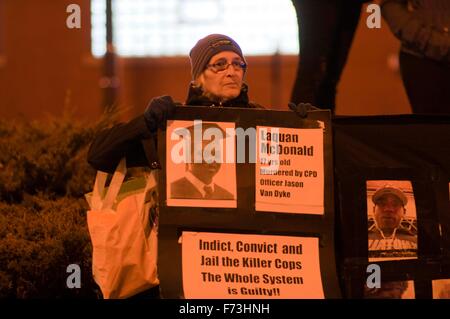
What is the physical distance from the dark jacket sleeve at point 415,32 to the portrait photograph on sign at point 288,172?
1.53 m

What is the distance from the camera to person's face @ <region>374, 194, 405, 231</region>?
4.27 m

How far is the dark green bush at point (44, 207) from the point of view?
15.5 ft

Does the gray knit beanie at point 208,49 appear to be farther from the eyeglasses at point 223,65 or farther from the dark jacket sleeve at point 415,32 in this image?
the dark jacket sleeve at point 415,32

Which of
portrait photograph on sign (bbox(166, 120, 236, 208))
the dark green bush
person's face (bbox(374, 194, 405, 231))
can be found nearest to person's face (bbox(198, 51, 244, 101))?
portrait photograph on sign (bbox(166, 120, 236, 208))

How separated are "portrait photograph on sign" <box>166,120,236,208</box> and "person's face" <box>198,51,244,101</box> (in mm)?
381

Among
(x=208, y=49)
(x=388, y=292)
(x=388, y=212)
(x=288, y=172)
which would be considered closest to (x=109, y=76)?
(x=208, y=49)

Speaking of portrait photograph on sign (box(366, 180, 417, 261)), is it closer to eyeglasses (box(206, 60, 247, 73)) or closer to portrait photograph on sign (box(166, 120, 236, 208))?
portrait photograph on sign (box(166, 120, 236, 208))

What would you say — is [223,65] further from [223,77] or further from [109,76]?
[109,76]

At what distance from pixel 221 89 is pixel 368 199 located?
36.0 inches

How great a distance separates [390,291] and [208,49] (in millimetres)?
1510

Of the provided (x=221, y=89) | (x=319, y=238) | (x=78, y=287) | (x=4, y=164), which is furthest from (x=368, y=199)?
(x=4, y=164)

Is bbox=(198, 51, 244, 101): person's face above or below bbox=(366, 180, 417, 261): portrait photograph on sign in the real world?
above

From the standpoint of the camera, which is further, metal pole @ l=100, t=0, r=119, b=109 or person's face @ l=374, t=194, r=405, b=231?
metal pole @ l=100, t=0, r=119, b=109
